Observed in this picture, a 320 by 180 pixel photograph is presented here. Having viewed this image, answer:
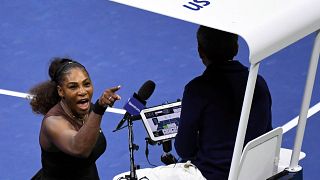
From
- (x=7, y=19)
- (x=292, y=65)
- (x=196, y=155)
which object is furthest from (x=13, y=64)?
(x=196, y=155)

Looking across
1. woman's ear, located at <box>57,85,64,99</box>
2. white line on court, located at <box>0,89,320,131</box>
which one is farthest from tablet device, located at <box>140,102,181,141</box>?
white line on court, located at <box>0,89,320,131</box>

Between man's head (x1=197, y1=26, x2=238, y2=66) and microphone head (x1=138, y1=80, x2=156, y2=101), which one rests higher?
man's head (x1=197, y1=26, x2=238, y2=66)

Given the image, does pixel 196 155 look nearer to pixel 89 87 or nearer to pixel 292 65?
pixel 89 87

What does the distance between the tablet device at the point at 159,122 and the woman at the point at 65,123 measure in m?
0.40

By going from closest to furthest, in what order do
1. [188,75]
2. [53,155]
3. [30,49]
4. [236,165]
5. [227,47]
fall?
[236,165] → [227,47] → [53,155] → [188,75] → [30,49]

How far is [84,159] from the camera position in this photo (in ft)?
23.1

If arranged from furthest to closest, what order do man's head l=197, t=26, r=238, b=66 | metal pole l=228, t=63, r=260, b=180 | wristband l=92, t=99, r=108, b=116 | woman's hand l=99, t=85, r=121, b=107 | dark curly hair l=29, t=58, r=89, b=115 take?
dark curly hair l=29, t=58, r=89, b=115 → wristband l=92, t=99, r=108, b=116 → man's head l=197, t=26, r=238, b=66 → woman's hand l=99, t=85, r=121, b=107 → metal pole l=228, t=63, r=260, b=180

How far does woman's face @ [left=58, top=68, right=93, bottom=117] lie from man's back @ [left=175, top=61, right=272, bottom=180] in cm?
98

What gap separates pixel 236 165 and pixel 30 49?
256 inches

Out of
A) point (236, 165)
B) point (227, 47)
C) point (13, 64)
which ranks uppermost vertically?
point (227, 47)

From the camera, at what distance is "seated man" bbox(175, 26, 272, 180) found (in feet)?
20.3

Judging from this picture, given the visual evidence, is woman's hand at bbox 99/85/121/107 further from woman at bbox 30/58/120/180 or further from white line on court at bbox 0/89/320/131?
white line on court at bbox 0/89/320/131

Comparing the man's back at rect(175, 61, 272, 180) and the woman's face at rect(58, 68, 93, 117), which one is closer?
the man's back at rect(175, 61, 272, 180)

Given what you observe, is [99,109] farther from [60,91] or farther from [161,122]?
[161,122]
